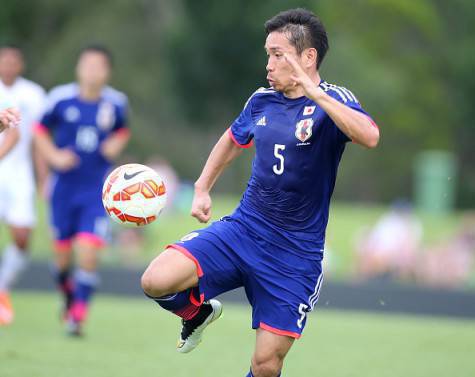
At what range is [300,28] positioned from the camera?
5555 mm

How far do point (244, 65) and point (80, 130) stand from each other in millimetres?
24231

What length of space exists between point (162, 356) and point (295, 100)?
10.9 feet

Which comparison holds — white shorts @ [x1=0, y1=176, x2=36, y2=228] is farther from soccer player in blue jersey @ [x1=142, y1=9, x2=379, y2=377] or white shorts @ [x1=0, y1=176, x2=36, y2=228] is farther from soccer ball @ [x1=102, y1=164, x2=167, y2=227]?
soccer player in blue jersey @ [x1=142, y1=9, x2=379, y2=377]

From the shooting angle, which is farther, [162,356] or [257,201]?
[162,356]

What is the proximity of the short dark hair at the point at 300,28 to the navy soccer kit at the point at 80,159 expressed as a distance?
407 centimetres

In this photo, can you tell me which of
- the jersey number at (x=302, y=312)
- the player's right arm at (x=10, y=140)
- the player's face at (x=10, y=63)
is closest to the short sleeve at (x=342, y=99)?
the jersey number at (x=302, y=312)

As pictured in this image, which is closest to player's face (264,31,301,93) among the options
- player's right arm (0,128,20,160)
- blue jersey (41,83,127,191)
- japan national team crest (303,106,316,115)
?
japan national team crest (303,106,316,115)

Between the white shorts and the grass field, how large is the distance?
112cm

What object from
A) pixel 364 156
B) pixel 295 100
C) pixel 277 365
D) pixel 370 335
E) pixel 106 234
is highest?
pixel 295 100

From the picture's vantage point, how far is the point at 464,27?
4712cm

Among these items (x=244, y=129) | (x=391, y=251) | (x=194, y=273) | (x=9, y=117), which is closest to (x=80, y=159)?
(x=9, y=117)

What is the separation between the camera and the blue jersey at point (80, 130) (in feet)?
30.5

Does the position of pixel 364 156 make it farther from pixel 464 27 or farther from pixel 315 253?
pixel 315 253

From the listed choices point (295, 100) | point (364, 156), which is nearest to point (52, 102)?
point (295, 100)
